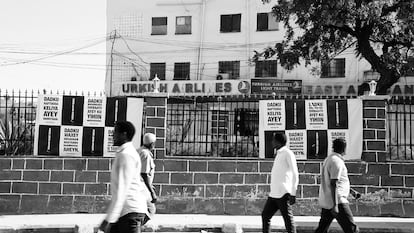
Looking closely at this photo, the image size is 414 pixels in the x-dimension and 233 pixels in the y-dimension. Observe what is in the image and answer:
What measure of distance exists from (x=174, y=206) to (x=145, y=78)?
2417cm

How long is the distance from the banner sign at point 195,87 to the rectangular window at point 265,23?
3860 mm

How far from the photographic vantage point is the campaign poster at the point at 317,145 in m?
10.1

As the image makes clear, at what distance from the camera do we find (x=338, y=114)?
1013 centimetres

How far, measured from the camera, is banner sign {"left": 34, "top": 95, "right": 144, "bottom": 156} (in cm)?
1020

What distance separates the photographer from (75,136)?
403 inches

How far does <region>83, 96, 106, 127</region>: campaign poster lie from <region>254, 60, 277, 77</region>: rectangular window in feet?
72.2

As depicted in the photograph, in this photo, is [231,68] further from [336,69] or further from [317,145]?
[317,145]

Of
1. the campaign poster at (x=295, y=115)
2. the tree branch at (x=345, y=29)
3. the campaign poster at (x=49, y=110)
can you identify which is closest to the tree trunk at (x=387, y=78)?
the tree branch at (x=345, y=29)

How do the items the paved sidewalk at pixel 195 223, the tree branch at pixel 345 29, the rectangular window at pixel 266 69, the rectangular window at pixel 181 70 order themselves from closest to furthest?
the paved sidewalk at pixel 195 223, the tree branch at pixel 345 29, the rectangular window at pixel 266 69, the rectangular window at pixel 181 70

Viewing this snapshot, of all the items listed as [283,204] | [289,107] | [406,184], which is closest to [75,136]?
[289,107]

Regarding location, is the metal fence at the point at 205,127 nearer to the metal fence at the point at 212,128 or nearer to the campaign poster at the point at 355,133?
the metal fence at the point at 212,128

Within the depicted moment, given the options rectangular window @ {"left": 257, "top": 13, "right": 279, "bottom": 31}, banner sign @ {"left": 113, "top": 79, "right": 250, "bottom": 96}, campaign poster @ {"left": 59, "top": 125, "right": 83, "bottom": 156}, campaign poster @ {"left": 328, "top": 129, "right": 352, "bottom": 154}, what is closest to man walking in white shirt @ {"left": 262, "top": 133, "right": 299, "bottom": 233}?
campaign poster @ {"left": 328, "top": 129, "right": 352, "bottom": 154}

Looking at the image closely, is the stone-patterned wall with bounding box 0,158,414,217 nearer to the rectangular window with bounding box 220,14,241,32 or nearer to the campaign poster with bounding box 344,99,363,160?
the campaign poster with bounding box 344,99,363,160

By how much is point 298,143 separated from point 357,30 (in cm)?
572
